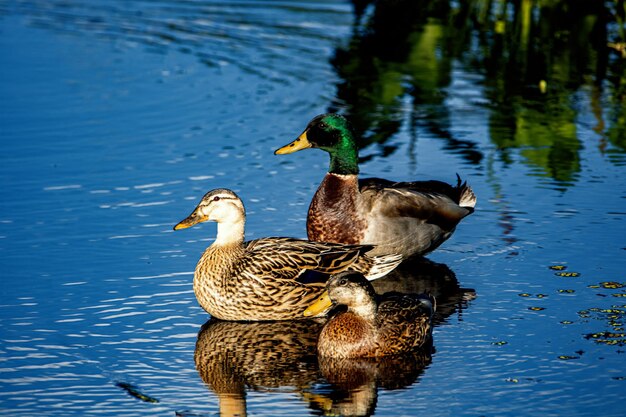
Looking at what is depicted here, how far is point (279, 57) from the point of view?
55.0ft

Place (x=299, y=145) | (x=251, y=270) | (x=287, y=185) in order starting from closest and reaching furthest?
(x=251, y=270) → (x=299, y=145) → (x=287, y=185)

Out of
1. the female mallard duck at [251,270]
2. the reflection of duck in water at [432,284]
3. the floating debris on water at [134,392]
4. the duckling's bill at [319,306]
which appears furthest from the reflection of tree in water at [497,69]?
the floating debris on water at [134,392]

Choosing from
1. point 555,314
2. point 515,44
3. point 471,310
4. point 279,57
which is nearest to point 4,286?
point 471,310

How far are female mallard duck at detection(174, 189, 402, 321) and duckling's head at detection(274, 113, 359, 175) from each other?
→ 1293 mm

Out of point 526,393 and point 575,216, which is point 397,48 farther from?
point 526,393

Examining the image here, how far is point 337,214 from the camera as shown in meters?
9.60

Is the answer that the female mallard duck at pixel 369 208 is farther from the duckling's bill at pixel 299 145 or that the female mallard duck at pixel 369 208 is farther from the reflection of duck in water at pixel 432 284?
the reflection of duck in water at pixel 432 284

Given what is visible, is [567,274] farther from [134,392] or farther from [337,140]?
[134,392]

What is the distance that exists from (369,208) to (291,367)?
2436 millimetres

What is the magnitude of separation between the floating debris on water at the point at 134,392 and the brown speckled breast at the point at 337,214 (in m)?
2.85

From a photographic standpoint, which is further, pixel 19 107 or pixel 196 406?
pixel 19 107

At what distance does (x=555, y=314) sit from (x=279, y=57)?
918 cm

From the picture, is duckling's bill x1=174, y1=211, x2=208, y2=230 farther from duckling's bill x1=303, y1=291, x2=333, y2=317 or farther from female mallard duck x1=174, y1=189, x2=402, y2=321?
duckling's bill x1=303, y1=291, x2=333, y2=317

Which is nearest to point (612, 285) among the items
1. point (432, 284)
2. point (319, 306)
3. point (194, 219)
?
point (432, 284)
